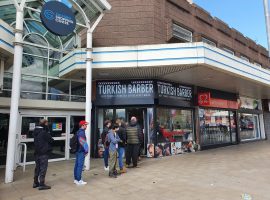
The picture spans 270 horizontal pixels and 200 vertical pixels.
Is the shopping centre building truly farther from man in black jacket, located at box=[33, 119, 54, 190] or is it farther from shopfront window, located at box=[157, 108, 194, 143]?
man in black jacket, located at box=[33, 119, 54, 190]

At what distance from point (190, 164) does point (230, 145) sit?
25.7 ft

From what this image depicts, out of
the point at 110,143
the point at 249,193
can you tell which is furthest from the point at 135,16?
the point at 249,193

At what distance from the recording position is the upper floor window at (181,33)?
12.6 metres

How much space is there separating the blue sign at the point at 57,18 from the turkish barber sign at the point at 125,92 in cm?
353

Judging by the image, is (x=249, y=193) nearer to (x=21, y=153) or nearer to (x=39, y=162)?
(x=39, y=162)

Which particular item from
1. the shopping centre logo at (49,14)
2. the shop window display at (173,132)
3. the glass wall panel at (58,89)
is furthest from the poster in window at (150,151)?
the shopping centre logo at (49,14)

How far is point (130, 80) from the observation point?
435 inches

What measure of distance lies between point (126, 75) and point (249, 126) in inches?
507

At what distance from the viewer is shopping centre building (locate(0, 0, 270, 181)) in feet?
30.1

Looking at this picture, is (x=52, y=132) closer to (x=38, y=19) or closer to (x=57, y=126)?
(x=57, y=126)

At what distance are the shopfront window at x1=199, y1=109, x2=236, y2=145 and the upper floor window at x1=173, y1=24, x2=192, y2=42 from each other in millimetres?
4114

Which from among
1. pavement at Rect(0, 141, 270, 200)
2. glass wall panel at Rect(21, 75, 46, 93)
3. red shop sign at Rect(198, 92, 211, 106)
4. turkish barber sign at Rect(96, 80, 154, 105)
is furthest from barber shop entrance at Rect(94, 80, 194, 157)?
glass wall panel at Rect(21, 75, 46, 93)

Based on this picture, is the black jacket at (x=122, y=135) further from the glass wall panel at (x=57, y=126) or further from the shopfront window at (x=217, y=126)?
the shopfront window at (x=217, y=126)

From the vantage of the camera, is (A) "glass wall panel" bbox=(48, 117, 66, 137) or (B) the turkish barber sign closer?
(A) "glass wall panel" bbox=(48, 117, 66, 137)
